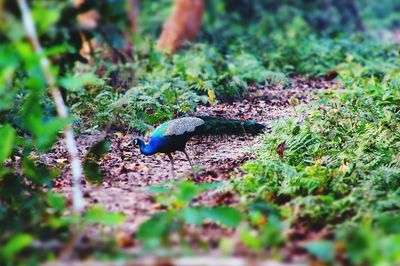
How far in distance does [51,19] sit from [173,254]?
137 cm

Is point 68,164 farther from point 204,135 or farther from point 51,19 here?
point 51,19

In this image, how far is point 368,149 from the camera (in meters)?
5.70

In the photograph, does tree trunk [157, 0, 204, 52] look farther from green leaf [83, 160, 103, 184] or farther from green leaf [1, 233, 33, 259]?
green leaf [1, 233, 33, 259]

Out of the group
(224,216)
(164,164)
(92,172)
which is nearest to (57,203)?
(224,216)

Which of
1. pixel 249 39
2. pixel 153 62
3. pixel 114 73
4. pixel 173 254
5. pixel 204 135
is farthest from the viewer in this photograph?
pixel 249 39

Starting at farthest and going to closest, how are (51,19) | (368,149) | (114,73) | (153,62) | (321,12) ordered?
(321,12) → (153,62) → (114,73) → (368,149) → (51,19)

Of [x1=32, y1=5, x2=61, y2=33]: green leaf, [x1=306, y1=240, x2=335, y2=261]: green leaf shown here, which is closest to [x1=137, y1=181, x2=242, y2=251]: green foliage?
[x1=306, y1=240, x2=335, y2=261]: green leaf

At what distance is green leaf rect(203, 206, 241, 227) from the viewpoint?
3145 millimetres

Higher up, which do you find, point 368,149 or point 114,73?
point 114,73

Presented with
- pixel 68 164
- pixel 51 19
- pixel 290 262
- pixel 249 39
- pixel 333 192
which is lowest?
pixel 290 262

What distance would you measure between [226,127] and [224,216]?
341 cm

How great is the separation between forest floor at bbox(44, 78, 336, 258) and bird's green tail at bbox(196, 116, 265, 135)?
11 centimetres

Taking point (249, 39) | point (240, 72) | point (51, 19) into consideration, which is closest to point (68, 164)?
point (51, 19)

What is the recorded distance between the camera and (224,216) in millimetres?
3164
